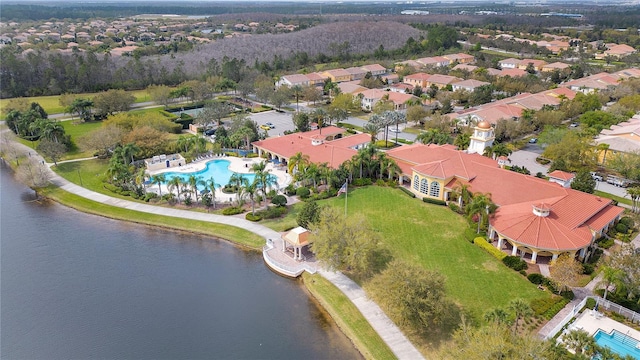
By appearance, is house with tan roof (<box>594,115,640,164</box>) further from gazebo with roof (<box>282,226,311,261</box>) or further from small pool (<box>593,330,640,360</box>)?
gazebo with roof (<box>282,226,311,261</box>)

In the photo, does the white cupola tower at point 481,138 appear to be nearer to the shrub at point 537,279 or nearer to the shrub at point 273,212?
the shrub at point 537,279

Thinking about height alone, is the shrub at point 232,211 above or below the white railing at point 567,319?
below

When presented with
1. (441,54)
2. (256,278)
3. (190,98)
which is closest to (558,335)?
(256,278)

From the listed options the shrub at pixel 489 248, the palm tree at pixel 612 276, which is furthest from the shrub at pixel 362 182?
the palm tree at pixel 612 276

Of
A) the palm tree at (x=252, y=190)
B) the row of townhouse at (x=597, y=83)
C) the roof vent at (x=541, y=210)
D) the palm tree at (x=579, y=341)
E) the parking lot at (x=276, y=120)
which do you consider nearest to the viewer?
the palm tree at (x=579, y=341)

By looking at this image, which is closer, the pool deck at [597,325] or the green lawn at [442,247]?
the pool deck at [597,325]

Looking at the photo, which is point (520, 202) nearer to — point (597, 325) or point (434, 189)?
point (434, 189)

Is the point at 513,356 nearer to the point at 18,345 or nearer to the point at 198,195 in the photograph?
the point at 18,345

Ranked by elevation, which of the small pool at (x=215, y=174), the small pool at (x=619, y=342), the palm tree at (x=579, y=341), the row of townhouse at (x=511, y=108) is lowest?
the small pool at (x=215, y=174)
